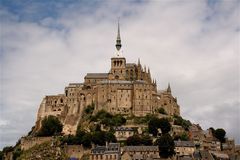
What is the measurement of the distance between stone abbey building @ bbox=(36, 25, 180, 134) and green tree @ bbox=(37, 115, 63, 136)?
1.62 m

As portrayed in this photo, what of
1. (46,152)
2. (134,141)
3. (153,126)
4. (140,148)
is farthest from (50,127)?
(140,148)

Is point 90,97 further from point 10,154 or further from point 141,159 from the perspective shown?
point 141,159

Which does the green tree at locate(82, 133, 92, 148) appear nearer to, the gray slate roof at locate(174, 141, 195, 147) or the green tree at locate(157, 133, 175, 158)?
the green tree at locate(157, 133, 175, 158)

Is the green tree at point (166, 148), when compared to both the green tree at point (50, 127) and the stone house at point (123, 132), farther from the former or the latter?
the green tree at point (50, 127)

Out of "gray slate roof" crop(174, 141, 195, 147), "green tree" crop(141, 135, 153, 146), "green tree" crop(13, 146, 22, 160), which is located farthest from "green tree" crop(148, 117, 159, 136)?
"green tree" crop(13, 146, 22, 160)

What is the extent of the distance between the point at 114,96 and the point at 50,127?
13.6m

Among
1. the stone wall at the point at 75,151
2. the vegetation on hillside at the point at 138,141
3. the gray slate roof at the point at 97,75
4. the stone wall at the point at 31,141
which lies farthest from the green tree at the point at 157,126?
the gray slate roof at the point at 97,75

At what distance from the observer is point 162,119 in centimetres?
8550

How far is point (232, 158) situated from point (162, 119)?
13899mm

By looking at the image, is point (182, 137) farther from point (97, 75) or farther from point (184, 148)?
point (97, 75)

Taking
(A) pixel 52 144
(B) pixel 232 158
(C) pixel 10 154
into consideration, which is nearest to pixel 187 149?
(B) pixel 232 158

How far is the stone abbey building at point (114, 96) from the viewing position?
301ft

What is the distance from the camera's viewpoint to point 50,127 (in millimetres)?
88625

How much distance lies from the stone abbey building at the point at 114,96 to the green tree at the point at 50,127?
162 centimetres
